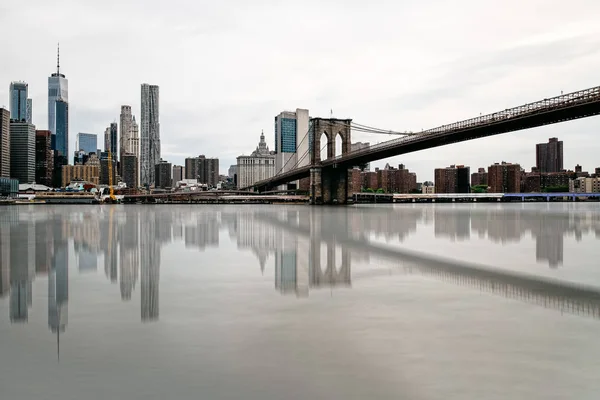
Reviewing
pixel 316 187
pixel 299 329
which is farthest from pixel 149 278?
pixel 316 187

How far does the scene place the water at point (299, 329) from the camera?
4.12m

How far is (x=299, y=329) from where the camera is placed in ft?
19.1

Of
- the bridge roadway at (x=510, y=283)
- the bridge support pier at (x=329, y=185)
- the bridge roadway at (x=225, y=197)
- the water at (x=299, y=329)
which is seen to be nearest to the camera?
the water at (x=299, y=329)

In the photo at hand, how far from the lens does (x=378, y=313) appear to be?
6699 mm

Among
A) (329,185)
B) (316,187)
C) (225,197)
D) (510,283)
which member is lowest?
(510,283)

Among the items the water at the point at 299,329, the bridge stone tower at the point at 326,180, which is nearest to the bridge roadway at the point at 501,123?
the bridge stone tower at the point at 326,180

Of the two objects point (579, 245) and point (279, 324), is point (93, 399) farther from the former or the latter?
point (579, 245)

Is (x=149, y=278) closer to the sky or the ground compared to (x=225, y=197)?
closer to the ground

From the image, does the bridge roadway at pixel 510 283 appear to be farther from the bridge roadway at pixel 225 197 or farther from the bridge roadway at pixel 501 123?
the bridge roadway at pixel 225 197

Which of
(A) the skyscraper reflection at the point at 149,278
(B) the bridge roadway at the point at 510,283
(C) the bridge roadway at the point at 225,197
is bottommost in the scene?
(B) the bridge roadway at the point at 510,283

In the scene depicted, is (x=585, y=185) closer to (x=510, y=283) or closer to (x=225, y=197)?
(x=225, y=197)

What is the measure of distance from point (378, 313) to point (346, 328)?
1.01 metres

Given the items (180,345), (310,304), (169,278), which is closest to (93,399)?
(180,345)

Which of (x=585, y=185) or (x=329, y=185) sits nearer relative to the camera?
(x=329, y=185)
